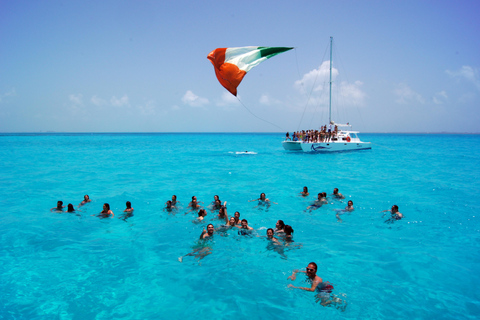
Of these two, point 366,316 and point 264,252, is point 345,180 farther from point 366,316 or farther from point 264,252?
point 366,316

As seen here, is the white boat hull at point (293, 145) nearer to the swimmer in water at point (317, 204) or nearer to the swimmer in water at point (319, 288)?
the swimmer in water at point (317, 204)

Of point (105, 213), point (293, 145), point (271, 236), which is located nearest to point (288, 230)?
point (271, 236)

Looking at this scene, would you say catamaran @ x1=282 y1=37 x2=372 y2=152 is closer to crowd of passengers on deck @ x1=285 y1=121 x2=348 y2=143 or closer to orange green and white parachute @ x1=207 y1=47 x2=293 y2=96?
crowd of passengers on deck @ x1=285 y1=121 x2=348 y2=143

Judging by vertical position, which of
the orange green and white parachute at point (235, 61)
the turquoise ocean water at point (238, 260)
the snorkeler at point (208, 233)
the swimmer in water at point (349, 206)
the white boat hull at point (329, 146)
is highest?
the orange green and white parachute at point (235, 61)

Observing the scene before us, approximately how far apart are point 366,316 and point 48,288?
7.55 m

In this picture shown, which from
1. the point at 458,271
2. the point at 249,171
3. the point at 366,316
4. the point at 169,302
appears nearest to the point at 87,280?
the point at 169,302

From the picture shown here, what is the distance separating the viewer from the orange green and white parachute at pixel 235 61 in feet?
31.3

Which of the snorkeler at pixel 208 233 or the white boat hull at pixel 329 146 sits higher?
the white boat hull at pixel 329 146

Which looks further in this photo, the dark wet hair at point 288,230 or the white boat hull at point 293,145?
the white boat hull at point 293,145

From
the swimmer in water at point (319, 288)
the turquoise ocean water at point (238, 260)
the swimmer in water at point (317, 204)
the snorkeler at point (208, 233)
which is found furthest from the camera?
the swimmer in water at point (317, 204)

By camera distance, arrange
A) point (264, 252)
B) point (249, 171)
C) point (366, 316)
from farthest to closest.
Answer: point (249, 171) < point (264, 252) < point (366, 316)

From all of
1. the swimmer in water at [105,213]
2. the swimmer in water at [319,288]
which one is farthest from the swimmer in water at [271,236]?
the swimmer in water at [105,213]

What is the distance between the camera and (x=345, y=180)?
68.6ft

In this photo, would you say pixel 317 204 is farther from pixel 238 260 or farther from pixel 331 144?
pixel 331 144
